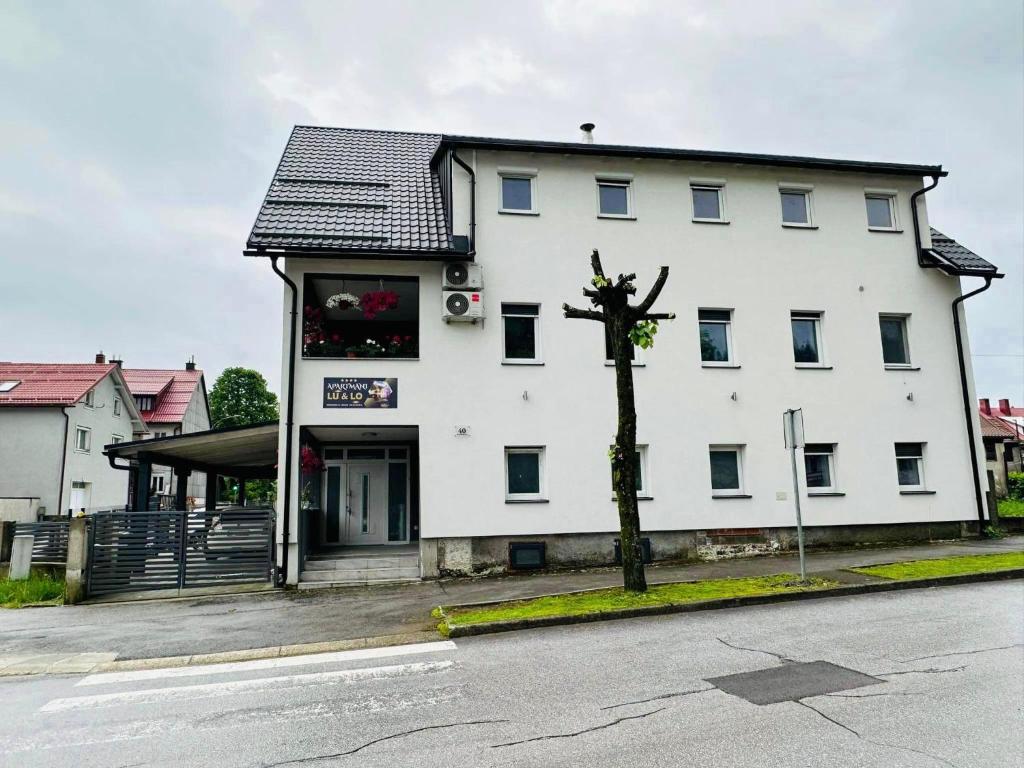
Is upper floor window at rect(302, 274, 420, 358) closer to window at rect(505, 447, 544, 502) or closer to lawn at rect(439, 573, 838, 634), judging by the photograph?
window at rect(505, 447, 544, 502)

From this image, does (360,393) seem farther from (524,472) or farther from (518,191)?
(518,191)

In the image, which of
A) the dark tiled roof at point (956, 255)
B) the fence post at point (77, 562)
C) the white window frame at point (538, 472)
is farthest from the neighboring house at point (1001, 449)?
the fence post at point (77, 562)

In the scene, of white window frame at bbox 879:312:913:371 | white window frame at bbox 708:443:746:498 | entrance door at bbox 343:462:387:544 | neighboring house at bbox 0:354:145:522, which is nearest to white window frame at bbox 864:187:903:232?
white window frame at bbox 879:312:913:371

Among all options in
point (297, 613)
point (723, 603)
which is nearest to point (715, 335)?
point (723, 603)

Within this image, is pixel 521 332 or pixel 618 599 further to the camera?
pixel 521 332

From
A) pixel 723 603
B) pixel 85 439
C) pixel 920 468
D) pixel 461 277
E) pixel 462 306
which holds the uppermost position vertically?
pixel 461 277

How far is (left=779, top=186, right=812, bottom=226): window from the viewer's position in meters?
16.3

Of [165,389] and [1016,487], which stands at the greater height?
[165,389]

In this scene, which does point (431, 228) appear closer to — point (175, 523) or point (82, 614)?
point (175, 523)

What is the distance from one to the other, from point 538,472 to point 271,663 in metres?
7.53

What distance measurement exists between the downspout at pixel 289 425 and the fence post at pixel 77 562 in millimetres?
3629

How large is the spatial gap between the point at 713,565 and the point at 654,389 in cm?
382

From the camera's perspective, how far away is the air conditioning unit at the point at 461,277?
1395 cm

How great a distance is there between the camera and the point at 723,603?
910 cm
